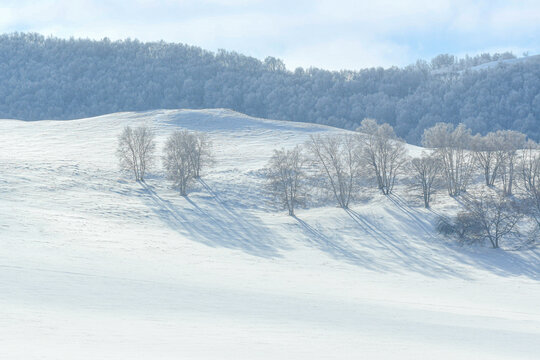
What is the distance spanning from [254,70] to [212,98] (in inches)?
766

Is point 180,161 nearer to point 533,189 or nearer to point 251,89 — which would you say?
point 533,189

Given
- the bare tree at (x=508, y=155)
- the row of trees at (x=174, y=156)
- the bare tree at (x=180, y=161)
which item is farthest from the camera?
the row of trees at (x=174, y=156)

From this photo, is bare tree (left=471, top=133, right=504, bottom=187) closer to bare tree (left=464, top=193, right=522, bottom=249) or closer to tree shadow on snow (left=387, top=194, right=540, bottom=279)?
bare tree (left=464, top=193, right=522, bottom=249)

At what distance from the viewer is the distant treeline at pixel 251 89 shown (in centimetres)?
11869

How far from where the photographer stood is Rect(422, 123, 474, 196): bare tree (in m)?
40.1

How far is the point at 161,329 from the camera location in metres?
12.7

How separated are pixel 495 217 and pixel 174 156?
907 inches

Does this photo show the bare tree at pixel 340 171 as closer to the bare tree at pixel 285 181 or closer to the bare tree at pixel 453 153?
the bare tree at pixel 285 181

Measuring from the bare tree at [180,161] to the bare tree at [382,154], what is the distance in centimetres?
1324

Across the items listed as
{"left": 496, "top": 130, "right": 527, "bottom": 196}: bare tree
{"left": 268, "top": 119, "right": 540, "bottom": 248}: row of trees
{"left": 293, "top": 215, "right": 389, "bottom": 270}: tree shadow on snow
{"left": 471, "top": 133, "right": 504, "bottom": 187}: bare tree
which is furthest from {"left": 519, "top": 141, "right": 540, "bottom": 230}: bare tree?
{"left": 293, "top": 215, "right": 389, "bottom": 270}: tree shadow on snow

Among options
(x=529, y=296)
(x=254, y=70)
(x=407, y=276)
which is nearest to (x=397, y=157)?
(x=407, y=276)

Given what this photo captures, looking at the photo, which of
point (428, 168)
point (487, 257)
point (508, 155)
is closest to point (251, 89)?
point (508, 155)

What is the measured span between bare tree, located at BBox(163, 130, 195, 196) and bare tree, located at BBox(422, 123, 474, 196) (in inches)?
729

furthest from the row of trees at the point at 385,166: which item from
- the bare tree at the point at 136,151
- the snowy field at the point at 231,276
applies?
the snowy field at the point at 231,276
